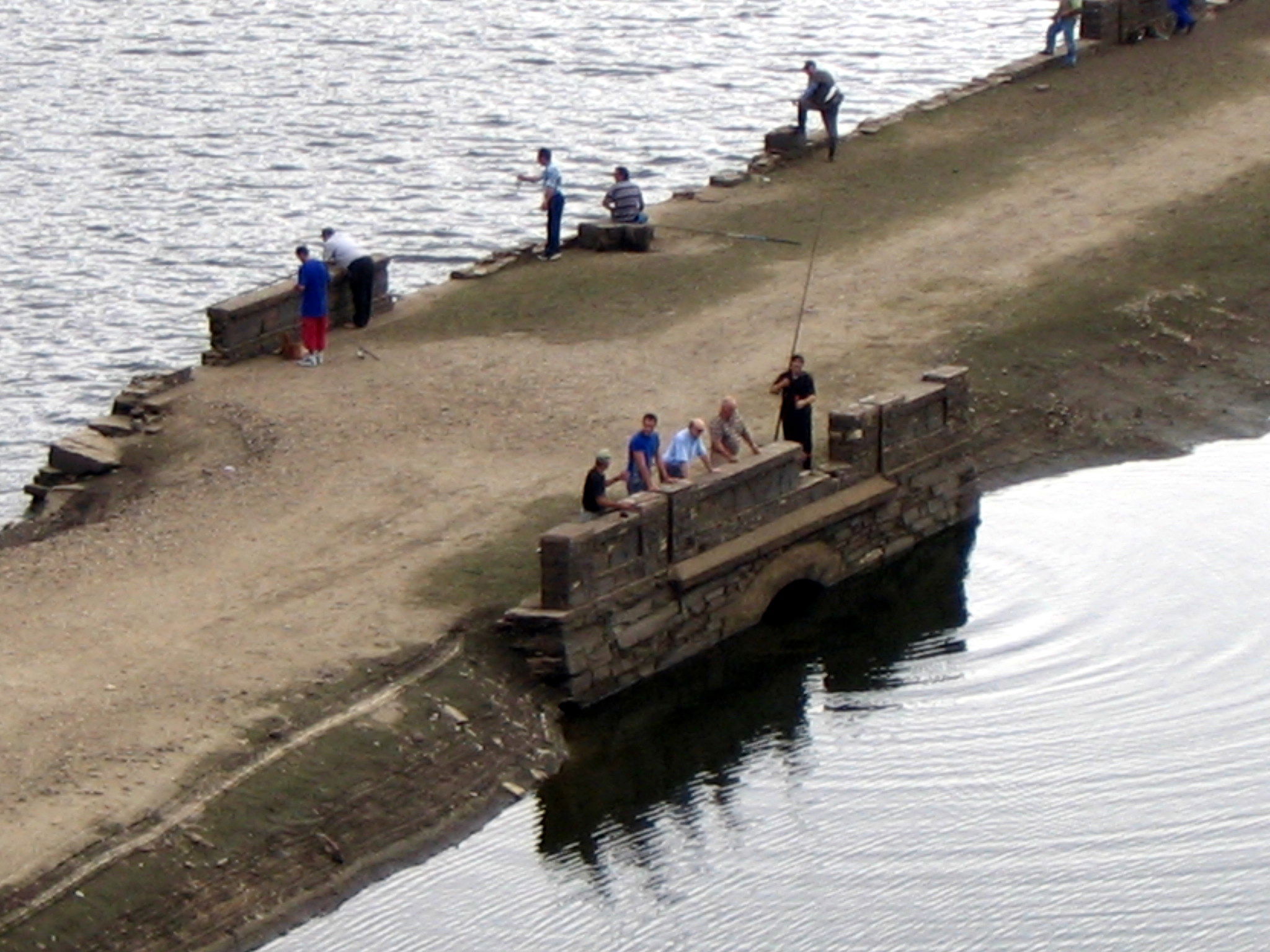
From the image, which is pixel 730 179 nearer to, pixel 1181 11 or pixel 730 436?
pixel 1181 11

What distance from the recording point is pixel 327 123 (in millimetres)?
60375

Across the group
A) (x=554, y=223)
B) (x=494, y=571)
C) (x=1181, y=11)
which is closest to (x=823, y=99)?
(x=554, y=223)

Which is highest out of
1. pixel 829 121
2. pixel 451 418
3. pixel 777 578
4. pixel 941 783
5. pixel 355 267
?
pixel 829 121

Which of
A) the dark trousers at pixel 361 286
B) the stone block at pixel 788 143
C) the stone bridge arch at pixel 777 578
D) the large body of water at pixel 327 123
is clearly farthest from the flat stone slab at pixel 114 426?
the stone block at pixel 788 143

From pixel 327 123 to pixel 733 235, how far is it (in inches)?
774

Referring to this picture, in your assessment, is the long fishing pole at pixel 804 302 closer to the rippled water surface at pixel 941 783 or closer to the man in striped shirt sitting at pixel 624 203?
the rippled water surface at pixel 941 783

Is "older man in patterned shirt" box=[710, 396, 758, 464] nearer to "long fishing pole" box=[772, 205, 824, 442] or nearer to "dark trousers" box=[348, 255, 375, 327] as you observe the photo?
"long fishing pole" box=[772, 205, 824, 442]

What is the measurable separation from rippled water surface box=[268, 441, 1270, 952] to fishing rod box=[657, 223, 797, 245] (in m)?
7.79

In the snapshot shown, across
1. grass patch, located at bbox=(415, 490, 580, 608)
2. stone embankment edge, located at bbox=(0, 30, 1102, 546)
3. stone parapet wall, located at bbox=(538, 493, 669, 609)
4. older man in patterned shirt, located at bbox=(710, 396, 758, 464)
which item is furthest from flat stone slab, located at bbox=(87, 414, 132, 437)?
older man in patterned shirt, located at bbox=(710, 396, 758, 464)

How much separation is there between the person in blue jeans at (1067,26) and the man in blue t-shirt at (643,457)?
21.0 m

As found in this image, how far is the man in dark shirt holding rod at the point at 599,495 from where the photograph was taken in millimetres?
29984

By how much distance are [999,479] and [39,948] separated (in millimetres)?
16247

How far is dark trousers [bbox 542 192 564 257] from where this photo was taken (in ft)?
135

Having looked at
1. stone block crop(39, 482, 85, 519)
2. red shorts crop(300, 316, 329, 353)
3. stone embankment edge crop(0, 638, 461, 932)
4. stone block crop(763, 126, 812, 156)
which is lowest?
stone embankment edge crop(0, 638, 461, 932)
